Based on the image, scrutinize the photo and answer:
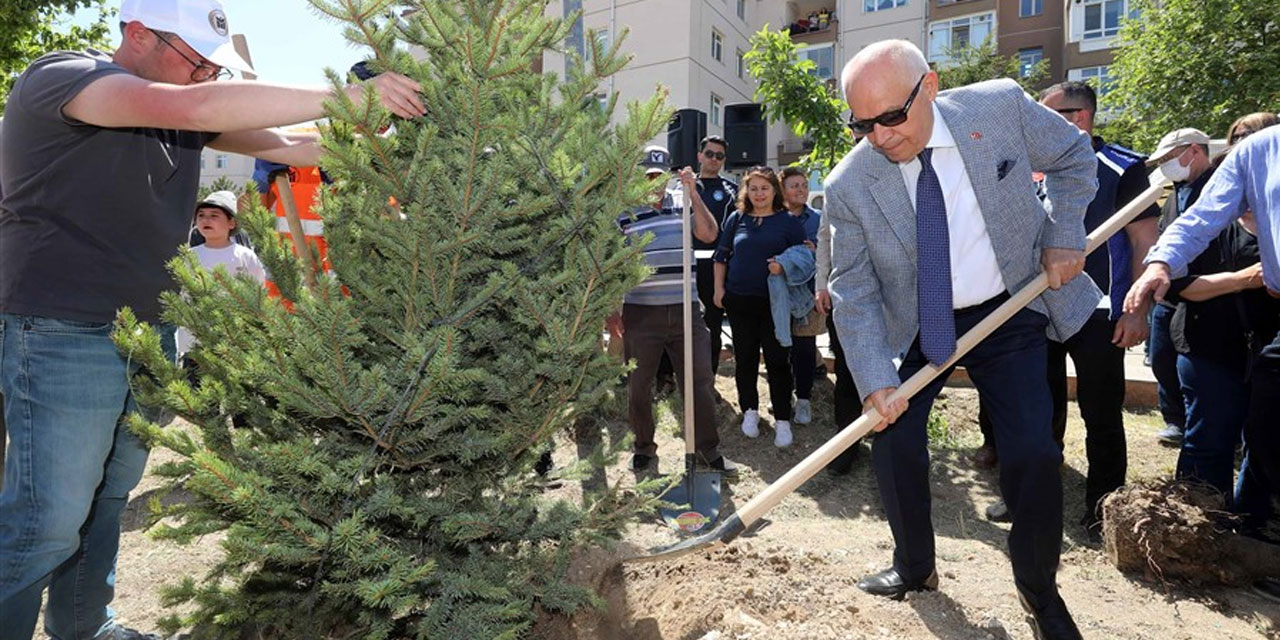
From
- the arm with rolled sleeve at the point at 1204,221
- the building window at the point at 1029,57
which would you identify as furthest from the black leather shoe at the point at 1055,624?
the building window at the point at 1029,57

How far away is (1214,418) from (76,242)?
456cm

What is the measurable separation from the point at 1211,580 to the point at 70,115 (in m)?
4.44

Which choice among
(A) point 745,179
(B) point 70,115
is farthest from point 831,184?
(A) point 745,179

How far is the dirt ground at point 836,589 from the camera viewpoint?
246 centimetres

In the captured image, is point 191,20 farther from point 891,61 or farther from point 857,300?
point 857,300

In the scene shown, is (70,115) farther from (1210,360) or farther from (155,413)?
(1210,360)

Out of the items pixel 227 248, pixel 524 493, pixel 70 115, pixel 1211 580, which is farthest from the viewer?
pixel 227 248

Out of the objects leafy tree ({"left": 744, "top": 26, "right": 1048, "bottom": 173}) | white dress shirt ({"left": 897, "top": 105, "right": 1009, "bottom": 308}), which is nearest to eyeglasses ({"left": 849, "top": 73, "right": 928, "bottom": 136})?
white dress shirt ({"left": 897, "top": 105, "right": 1009, "bottom": 308})

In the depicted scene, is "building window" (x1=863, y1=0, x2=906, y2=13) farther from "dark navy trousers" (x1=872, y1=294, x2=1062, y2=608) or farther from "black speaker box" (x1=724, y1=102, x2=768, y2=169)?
"dark navy trousers" (x1=872, y1=294, x2=1062, y2=608)

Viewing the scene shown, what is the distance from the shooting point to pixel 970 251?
8.56ft

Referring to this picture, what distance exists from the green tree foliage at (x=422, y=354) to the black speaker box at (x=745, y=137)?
7.20 m

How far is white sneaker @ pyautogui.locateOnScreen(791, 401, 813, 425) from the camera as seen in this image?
5992 millimetres

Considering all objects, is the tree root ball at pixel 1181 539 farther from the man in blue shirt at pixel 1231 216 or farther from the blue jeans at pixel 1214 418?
the man in blue shirt at pixel 1231 216

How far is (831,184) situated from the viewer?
2.74m
